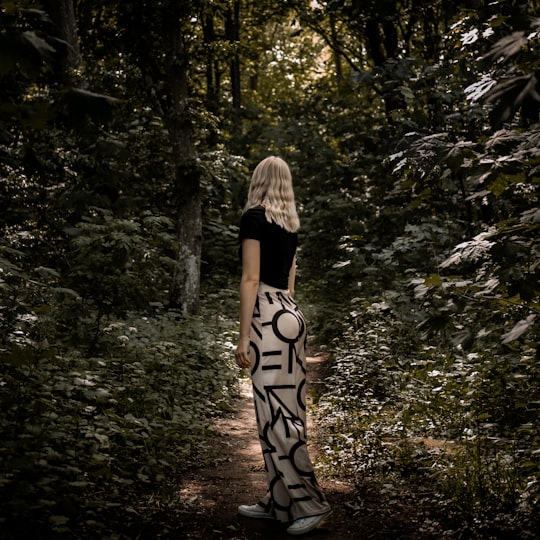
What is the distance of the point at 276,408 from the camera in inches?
164

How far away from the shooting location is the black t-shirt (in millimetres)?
4238

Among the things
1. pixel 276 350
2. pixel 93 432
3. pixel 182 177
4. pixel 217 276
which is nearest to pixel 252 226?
pixel 276 350

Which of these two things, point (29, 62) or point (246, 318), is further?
point (246, 318)

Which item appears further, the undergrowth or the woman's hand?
the woman's hand

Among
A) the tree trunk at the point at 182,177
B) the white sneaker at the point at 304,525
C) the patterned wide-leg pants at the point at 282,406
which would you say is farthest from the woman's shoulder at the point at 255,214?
the tree trunk at the point at 182,177

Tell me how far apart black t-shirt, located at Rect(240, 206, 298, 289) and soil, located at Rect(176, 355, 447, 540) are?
1697 millimetres

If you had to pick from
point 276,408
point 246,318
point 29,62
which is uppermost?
point 29,62

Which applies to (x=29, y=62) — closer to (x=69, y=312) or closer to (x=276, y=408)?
(x=276, y=408)

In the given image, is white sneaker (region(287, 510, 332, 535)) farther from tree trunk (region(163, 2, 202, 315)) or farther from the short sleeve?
tree trunk (region(163, 2, 202, 315))

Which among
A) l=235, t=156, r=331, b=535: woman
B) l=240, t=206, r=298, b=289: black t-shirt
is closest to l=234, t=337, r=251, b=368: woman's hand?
l=235, t=156, r=331, b=535: woman

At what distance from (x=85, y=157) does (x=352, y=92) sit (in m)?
8.45

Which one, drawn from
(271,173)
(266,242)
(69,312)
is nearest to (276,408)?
(266,242)

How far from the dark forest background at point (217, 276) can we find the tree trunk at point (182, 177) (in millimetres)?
39

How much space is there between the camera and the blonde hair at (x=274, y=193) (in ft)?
14.1
